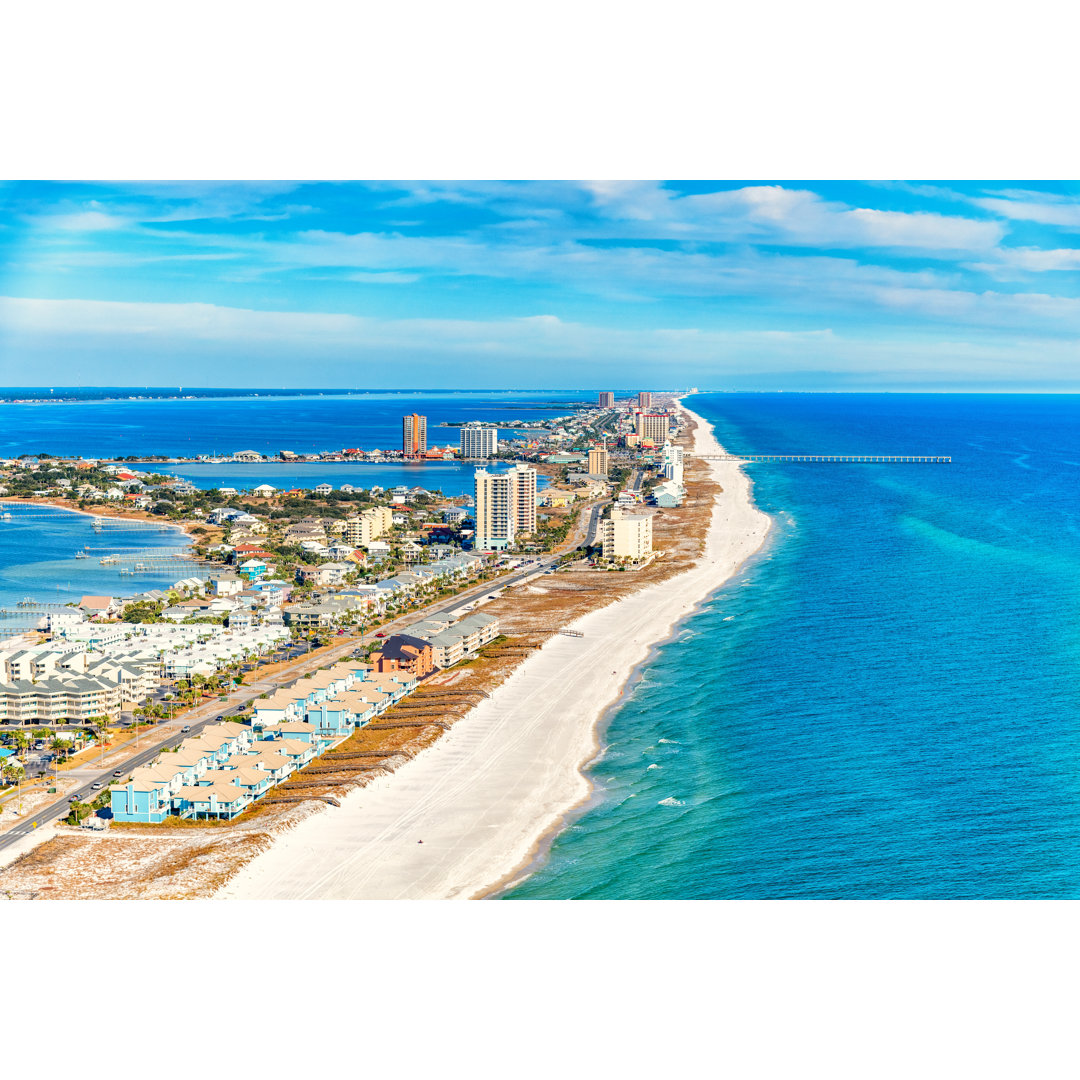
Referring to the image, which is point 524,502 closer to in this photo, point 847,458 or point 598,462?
point 598,462

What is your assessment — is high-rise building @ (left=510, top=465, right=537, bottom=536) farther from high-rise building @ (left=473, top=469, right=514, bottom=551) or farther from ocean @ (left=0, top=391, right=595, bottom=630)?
ocean @ (left=0, top=391, right=595, bottom=630)

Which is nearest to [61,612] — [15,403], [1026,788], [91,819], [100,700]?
[100,700]

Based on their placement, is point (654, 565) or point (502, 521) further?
point (502, 521)

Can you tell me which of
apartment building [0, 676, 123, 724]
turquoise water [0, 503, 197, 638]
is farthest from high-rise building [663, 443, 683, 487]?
apartment building [0, 676, 123, 724]

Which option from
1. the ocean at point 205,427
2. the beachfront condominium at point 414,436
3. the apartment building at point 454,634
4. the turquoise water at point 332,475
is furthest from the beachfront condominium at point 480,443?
the apartment building at point 454,634

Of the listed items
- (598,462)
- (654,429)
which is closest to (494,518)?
(598,462)

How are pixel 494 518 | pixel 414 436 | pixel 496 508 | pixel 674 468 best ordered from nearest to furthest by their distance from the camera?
pixel 496 508 < pixel 494 518 < pixel 674 468 < pixel 414 436

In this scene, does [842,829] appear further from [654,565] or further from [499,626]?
[654,565]
